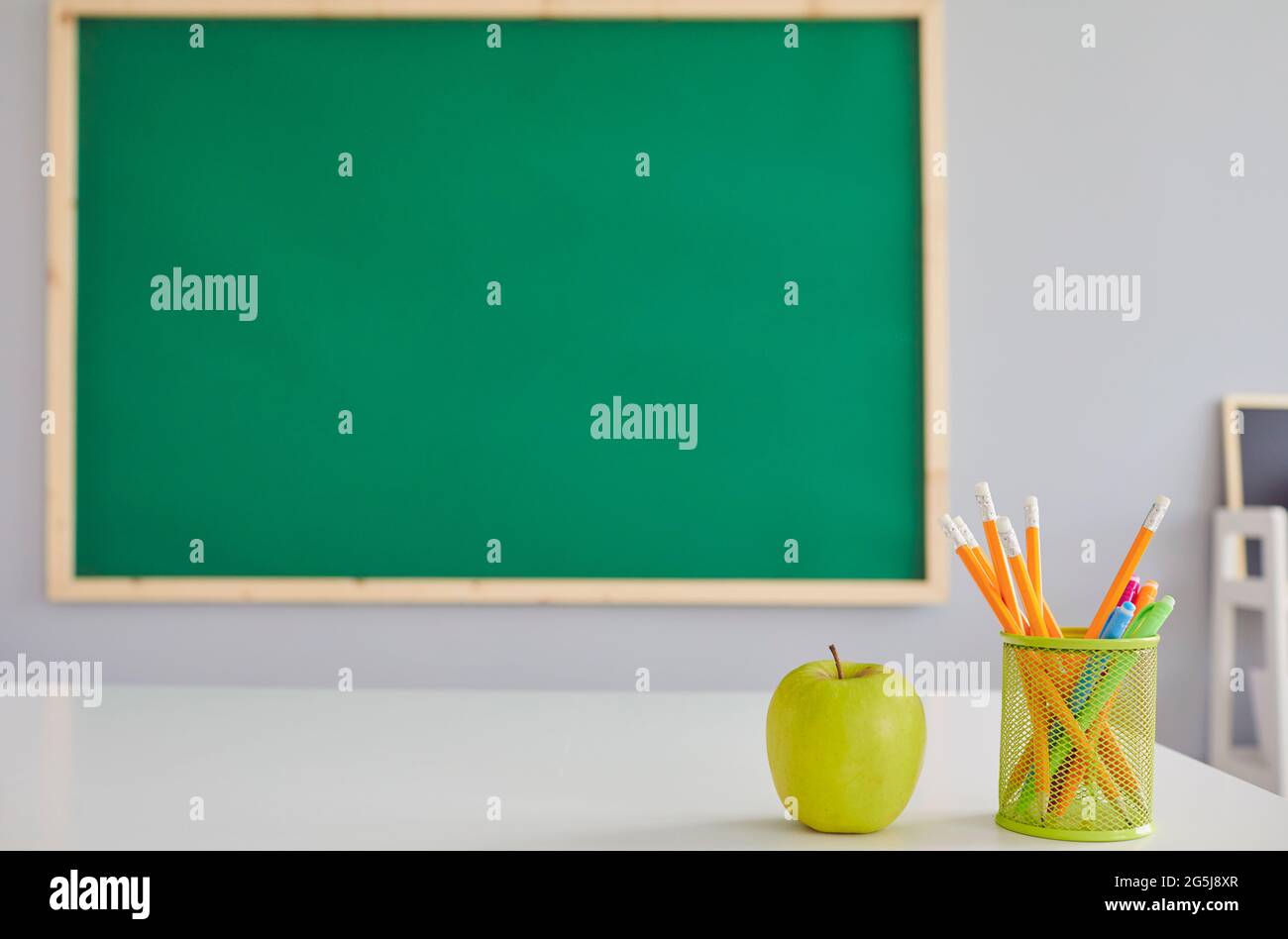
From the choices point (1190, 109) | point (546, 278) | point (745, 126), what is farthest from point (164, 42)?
point (1190, 109)

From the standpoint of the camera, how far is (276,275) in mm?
2604

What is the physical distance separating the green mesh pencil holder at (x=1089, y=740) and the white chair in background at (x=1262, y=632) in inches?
75.2

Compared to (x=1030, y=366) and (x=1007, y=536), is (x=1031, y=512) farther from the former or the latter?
(x=1030, y=366)

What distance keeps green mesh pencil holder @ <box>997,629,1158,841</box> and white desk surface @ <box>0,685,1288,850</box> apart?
2 cm

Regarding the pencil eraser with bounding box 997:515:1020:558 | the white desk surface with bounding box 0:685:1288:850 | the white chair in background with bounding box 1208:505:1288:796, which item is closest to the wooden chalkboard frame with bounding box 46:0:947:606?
the white chair in background with bounding box 1208:505:1288:796

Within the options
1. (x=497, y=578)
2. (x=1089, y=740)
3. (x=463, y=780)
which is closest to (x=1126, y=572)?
(x=1089, y=740)

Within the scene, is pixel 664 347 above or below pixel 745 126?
below

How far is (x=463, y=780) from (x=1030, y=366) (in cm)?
207

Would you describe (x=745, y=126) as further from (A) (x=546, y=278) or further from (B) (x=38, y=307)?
(B) (x=38, y=307)

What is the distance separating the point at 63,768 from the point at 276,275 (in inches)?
72.7
